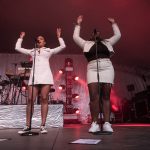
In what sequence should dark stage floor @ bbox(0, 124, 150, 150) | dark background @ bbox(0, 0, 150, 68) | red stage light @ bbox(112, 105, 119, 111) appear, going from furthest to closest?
red stage light @ bbox(112, 105, 119, 111) < dark background @ bbox(0, 0, 150, 68) < dark stage floor @ bbox(0, 124, 150, 150)

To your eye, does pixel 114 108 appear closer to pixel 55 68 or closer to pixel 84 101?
pixel 84 101

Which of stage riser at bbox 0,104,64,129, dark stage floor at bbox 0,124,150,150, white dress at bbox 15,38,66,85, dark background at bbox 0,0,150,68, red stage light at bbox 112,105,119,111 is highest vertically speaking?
dark background at bbox 0,0,150,68

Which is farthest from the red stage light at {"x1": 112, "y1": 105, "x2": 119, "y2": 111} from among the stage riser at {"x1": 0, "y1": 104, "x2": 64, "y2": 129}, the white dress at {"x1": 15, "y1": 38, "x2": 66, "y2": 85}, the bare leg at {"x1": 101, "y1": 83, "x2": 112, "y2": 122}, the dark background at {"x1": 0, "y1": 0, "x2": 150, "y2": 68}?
the bare leg at {"x1": 101, "y1": 83, "x2": 112, "y2": 122}

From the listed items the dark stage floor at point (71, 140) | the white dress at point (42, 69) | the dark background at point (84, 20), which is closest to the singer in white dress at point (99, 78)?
the dark stage floor at point (71, 140)

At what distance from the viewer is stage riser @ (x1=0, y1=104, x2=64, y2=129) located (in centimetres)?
538

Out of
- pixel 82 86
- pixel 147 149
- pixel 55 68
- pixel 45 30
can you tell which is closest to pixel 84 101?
pixel 82 86

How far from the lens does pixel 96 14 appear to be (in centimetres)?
774

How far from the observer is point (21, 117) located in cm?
543

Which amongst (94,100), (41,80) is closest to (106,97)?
(94,100)

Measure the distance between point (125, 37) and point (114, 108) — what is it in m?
3.31

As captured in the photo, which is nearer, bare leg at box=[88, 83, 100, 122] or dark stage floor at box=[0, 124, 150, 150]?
dark stage floor at box=[0, 124, 150, 150]

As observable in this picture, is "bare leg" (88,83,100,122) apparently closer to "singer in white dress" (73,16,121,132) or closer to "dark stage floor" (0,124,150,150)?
"singer in white dress" (73,16,121,132)

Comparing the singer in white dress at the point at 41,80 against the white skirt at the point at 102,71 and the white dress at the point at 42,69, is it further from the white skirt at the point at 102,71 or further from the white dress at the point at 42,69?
the white skirt at the point at 102,71

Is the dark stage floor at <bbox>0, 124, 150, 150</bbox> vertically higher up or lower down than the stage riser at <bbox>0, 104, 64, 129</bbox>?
lower down
